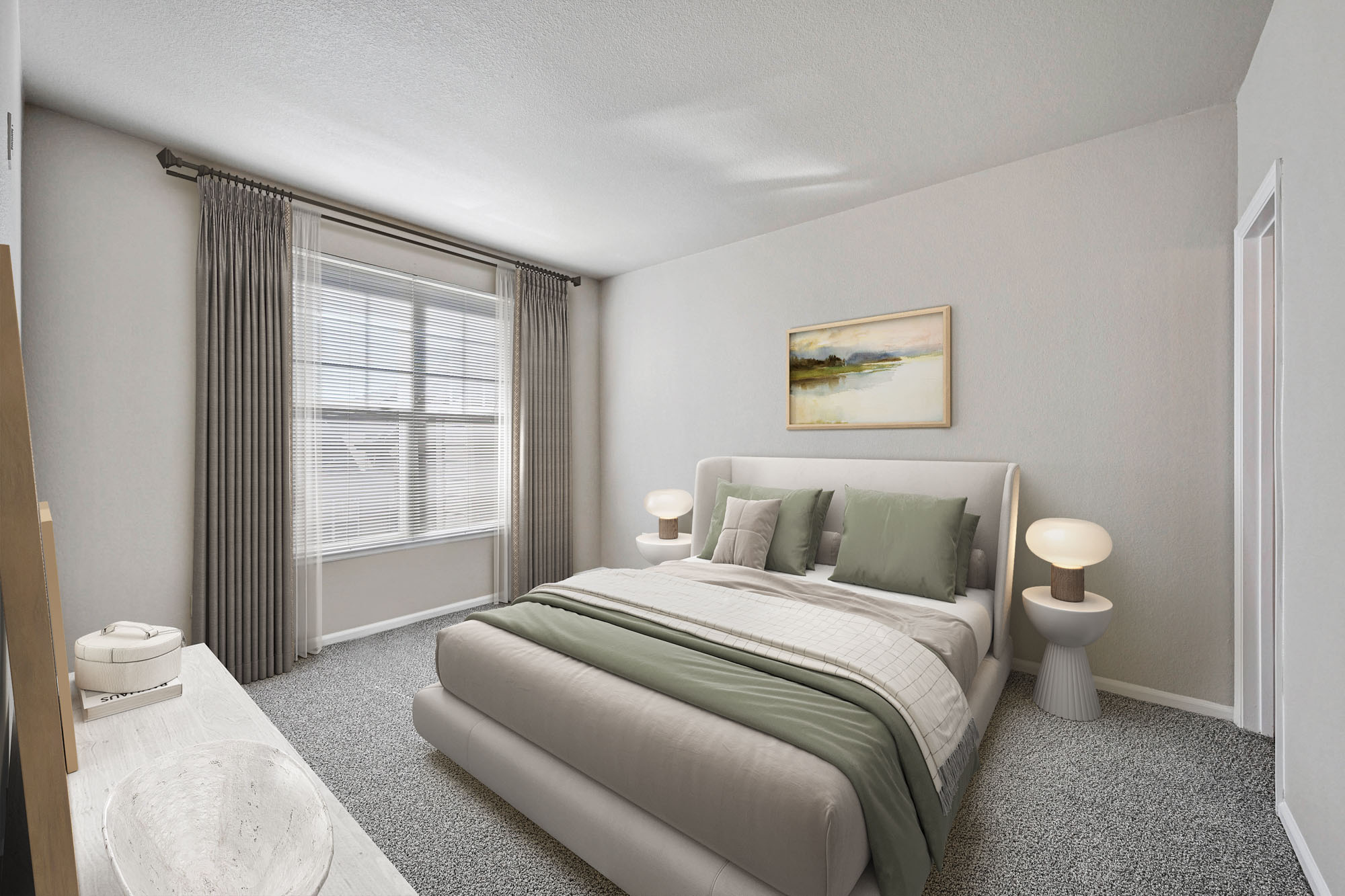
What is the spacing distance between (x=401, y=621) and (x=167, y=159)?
287 cm

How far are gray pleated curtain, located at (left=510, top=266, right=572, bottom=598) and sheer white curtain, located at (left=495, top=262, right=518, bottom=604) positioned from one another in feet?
0.09

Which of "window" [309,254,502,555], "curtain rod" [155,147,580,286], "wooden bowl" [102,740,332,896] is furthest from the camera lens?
"window" [309,254,502,555]

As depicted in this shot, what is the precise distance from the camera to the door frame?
2.32 meters

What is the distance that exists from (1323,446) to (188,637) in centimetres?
457

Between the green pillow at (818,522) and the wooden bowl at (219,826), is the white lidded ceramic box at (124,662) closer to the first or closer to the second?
the wooden bowl at (219,826)

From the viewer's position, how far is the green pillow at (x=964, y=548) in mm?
2799

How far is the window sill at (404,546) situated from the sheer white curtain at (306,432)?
0.12 meters

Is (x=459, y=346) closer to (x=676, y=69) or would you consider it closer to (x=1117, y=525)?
(x=676, y=69)

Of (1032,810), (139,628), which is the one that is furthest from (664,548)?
(139,628)

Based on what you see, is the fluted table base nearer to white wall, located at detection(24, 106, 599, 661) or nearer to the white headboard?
the white headboard

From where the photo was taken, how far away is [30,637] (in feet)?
1.84

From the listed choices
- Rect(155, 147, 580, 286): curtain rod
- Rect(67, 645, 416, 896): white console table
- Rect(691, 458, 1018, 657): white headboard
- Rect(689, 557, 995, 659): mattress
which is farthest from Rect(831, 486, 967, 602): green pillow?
Rect(155, 147, 580, 286): curtain rod

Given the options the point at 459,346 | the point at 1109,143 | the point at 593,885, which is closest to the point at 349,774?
the point at 593,885

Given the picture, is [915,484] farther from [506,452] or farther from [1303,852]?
[506,452]
